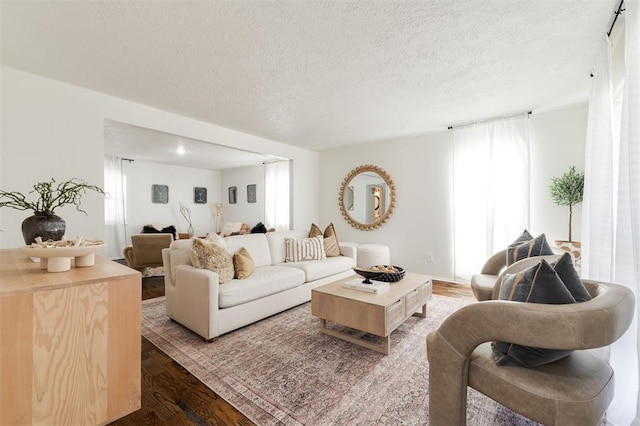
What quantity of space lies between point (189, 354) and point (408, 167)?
13.3 feet

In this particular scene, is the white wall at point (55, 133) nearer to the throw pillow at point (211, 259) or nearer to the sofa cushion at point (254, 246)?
the throw pillow at point (211, 259)

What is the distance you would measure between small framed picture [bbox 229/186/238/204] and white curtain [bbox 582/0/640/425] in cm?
731

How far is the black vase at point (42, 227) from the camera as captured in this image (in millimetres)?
1361

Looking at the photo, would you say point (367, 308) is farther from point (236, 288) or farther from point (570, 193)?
point (570, 193)

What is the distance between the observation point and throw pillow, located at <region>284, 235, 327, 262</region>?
378cm

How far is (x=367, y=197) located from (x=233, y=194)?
4.37m

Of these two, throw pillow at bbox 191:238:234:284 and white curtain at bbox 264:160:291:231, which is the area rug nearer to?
throw pillow at bbox 191:238:234:284

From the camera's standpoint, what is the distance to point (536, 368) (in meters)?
1.09

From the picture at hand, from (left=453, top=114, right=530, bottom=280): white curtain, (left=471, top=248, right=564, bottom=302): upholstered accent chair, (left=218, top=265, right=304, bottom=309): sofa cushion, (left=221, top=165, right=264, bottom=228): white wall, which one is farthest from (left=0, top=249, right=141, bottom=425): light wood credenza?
(left=221, top=165, right=264, bottom=228): white wall

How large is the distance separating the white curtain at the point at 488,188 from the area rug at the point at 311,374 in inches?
66.6

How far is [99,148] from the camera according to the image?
115 inches

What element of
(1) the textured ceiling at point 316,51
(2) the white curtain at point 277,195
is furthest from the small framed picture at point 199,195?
(1) the textured ceiling at point 316,51

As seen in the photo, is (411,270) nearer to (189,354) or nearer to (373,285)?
(373,285)

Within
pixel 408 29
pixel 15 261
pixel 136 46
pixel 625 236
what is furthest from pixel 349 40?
pixel 15 261
